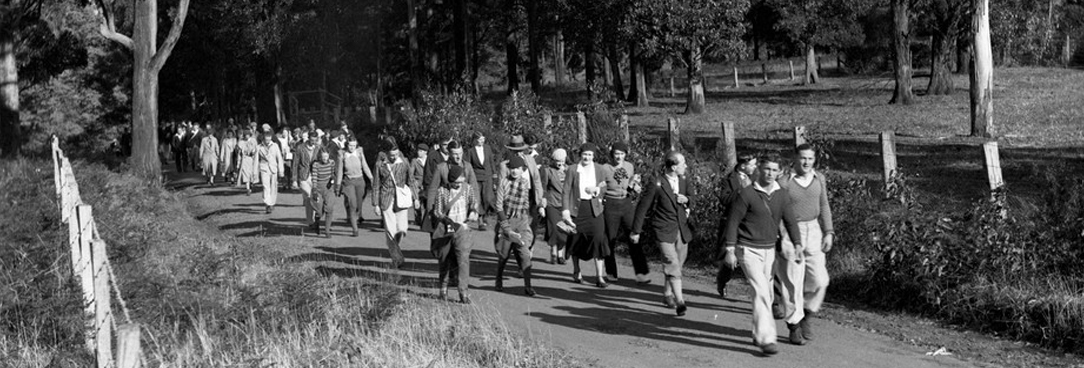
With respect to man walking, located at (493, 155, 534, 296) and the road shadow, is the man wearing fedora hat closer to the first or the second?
man walking, located at (493, 155, 534, 296)

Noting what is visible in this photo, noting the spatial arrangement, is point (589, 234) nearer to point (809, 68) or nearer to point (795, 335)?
point (795, 335)

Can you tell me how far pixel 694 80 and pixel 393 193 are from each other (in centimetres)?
2300

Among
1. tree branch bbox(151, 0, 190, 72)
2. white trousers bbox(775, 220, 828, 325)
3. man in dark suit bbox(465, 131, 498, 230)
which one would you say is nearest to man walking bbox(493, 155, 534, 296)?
white trousers bbox(775, 220, 828, 325)

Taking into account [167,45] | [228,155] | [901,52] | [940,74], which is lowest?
[228,155]

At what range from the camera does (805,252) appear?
33.2 feet

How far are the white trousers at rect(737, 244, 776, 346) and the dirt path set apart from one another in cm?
22

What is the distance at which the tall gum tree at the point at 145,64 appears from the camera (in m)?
29.3

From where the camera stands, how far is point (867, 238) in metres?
13.0

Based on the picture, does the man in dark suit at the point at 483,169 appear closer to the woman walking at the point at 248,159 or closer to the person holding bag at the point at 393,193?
the person holding bag at the point at 393,193

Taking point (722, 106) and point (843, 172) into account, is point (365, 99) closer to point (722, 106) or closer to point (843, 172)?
point (722, 106)

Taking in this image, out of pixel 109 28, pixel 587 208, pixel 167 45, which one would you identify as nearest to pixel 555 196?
pixel 587 208

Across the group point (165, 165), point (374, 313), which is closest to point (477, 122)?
point (374, 313)

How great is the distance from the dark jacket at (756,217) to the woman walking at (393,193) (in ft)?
21.5

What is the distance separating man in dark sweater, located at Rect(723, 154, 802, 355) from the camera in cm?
955
